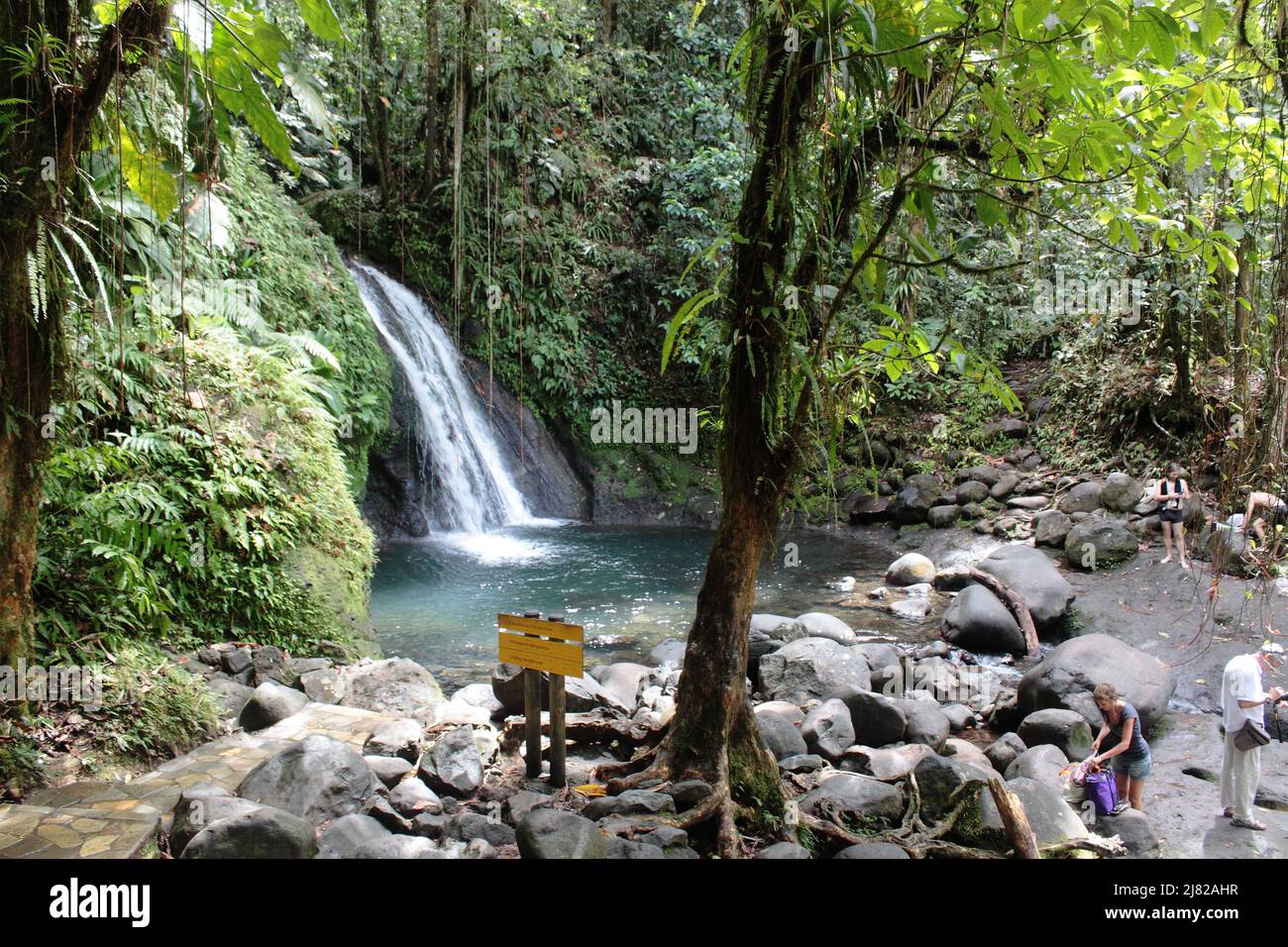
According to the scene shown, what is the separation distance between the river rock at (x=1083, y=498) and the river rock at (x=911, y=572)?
7.65ft

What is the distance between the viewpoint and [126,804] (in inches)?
156

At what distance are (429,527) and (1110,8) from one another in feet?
38.6

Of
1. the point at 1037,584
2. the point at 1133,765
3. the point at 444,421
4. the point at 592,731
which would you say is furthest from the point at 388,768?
the point at 444,421

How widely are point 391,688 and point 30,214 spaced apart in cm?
386

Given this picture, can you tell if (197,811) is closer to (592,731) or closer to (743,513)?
(592,731)

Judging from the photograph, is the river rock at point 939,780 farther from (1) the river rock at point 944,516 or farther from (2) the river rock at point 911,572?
(1) the river rock at point 944,516

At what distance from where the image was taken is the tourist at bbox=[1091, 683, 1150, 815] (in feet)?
17.1

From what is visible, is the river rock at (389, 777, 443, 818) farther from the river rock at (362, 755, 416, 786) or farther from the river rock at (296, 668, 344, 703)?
the river rock at (296, 668, 344, 703)

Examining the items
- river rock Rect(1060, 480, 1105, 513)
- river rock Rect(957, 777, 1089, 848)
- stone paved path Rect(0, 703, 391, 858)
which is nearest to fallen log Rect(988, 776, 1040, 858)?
river rock Rect(957, 777, 1089, 848)

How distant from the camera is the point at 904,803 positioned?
15.1ft

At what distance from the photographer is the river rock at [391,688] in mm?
6098

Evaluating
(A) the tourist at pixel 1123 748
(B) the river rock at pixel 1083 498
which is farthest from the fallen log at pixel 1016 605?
(A) the tourist at pixel 1123 748
